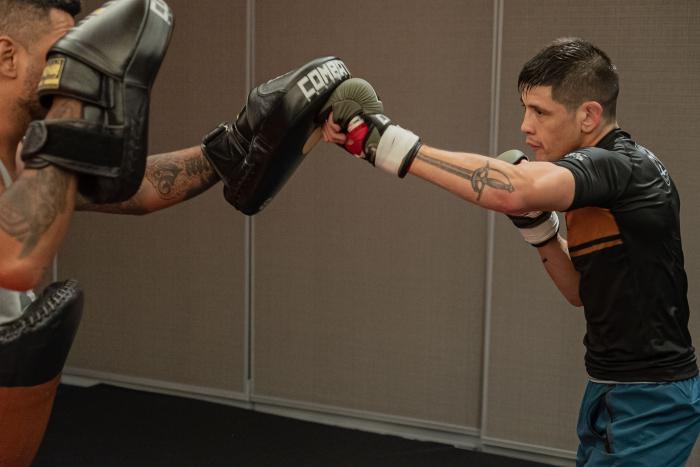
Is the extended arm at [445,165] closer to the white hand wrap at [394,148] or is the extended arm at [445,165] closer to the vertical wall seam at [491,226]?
the white hand wrap at [394,148]

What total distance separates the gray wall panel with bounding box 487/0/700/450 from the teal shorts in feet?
4.41

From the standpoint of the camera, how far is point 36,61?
1777mm

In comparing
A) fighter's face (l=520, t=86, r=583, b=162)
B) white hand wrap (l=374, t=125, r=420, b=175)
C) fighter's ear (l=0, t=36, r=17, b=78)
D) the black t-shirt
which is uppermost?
fighter's ear (l=0, t=36, r=17, b=78)

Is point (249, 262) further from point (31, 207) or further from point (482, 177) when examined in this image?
point (31, 207)

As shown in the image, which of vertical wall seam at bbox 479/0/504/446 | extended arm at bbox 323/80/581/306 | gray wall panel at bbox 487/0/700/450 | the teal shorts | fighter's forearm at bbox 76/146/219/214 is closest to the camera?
extended arm at bbox 323/80/581/306

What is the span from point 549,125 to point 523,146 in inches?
52.4

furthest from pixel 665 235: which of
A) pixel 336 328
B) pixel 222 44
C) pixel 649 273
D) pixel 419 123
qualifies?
pixel 222 44

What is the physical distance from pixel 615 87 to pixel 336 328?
6.90ft

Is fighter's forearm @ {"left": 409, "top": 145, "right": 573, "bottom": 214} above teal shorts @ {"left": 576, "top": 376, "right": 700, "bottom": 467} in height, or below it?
above

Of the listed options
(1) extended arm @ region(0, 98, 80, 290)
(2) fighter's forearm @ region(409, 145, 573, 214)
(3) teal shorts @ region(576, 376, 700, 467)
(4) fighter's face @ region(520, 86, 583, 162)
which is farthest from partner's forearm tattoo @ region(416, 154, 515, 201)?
(1) extended arm @ region(0, 98, 80, 290)

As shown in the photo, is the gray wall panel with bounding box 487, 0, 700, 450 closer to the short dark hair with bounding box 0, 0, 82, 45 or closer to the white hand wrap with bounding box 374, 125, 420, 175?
the white hand wrap with bounding box 374, 125, 420, 175

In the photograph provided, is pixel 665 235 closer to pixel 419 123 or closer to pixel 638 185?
pixel 638 185

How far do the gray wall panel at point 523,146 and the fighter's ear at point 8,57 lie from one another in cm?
213

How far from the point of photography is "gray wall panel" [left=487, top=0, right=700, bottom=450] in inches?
126
